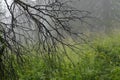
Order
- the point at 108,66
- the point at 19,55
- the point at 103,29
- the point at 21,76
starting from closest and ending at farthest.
Answer: the point at 19,55, the point at 21,76, the point at 108,66, the point at 103,29

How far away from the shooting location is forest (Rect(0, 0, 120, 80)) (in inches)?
173

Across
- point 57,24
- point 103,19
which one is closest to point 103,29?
point 103,19

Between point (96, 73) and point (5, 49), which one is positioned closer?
point (5, 49)

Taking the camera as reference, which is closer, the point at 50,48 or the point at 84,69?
the point at 50,48

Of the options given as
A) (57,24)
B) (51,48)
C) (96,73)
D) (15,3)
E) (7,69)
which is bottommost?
(96,73)

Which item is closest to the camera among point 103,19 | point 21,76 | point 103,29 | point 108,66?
point 21,76

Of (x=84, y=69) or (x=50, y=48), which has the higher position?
(x=50, y=48)

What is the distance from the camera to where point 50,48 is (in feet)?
14.7

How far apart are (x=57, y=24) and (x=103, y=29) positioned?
17.3 m

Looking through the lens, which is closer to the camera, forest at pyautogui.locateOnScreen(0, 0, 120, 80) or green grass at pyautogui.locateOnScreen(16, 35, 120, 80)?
forest at pyautogui.locateOnScreen(0, 0, 120, 80)

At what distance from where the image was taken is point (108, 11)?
23672 millimetres

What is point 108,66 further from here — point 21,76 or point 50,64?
point 50,64

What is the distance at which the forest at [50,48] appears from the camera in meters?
4.39

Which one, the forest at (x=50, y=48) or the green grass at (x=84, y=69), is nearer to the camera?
the forest at (x=50, y=48)
